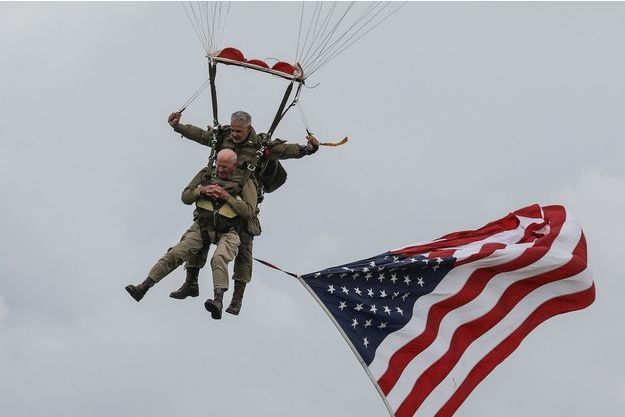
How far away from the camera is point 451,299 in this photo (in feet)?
70.0

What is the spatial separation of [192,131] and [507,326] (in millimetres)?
5328

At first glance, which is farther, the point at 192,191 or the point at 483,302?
the point at 483,302

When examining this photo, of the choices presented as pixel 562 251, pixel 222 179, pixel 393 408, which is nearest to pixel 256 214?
pixel 222 179

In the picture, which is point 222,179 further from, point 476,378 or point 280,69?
point 476,378

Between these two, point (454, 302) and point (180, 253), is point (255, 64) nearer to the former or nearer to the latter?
point (180, 253)

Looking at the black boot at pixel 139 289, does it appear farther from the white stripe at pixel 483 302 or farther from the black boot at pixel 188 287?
the white stripe at pixel 483 302

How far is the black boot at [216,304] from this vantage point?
1834 centimetres

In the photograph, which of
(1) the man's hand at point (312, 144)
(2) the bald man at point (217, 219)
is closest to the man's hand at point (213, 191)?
(2) the bald man at point (217, 219)

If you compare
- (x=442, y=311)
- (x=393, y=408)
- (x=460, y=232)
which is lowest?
(x=393, y=408)

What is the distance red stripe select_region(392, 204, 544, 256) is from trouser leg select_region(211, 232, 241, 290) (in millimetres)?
3659

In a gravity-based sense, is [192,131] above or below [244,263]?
above

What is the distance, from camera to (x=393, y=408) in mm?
20469

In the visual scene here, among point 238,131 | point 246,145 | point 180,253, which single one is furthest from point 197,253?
point 238,131

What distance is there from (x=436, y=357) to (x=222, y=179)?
13.6 feet
